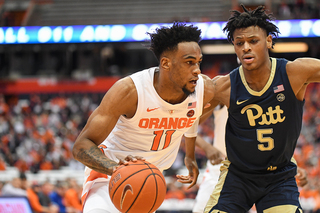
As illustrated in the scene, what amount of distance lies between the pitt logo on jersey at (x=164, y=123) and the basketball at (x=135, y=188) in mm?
663

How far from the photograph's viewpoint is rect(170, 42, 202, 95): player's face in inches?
133

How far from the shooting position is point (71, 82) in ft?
62.1

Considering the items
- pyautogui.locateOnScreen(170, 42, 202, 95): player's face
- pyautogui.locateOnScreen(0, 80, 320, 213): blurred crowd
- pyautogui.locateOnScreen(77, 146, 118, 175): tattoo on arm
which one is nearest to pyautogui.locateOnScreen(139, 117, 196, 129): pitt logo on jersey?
pyautogui.locateOnScreen(170, 42, 202, 95): player's face

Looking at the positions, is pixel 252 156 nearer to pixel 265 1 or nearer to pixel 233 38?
pixel 233 38

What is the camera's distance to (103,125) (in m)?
3.17

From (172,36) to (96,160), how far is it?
4.42ft

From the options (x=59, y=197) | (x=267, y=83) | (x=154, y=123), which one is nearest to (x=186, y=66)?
(x=154, y=123)

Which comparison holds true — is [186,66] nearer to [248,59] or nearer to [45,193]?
[248,59]

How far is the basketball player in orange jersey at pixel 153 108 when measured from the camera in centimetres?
326

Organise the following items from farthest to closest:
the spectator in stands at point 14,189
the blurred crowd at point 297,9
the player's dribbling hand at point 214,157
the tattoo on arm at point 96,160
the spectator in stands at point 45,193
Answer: the blurred crowd at point 297,9 → the spectator in stands at point 45,193 → the spectator in stands at point 14,189 → the player's dribbling hand at point 214,157 → the tattoo on arm at point 96,160

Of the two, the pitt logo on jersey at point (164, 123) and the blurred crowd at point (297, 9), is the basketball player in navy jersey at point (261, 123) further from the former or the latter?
the blurred crowd at point (297, 9)

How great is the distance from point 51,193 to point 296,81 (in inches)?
328

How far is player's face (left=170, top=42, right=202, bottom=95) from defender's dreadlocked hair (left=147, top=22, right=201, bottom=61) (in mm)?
60

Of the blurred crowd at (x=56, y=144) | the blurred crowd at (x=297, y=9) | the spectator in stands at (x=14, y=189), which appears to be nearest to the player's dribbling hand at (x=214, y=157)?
the blurred crowd at (x=56, y=144)
